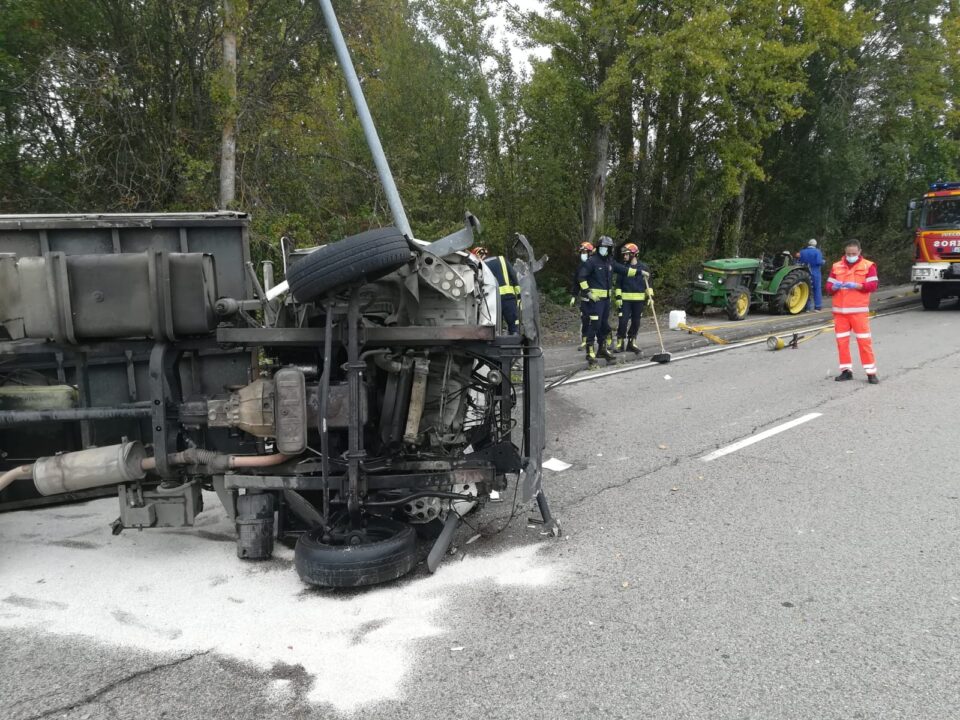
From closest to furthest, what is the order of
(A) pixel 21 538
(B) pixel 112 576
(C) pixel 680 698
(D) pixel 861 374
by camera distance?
(C) pixel 680 698
(B) pixel 112 576
(A) pixel 21 538
(D) pixel 861 374

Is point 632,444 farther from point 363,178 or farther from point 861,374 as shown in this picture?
point 363,178

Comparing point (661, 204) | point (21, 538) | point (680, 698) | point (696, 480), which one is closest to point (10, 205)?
point (21, 538)

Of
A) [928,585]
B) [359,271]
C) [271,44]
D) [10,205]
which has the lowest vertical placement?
[928,585]

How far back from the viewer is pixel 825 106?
21375 millimetres

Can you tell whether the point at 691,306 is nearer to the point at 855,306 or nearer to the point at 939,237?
the point at 939,237

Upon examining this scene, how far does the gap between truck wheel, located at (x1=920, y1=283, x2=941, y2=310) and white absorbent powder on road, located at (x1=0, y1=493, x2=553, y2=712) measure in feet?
58.8

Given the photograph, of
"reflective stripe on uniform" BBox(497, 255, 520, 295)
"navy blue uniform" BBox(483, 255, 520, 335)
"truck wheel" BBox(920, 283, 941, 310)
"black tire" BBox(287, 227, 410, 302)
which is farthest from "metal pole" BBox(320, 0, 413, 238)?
"truck wheel" BBox(920, 283, 941, 310)

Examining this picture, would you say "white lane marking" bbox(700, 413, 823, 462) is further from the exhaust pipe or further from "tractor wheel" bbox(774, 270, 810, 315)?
"tractor wheel" bbox(774, 270, 810, 315)

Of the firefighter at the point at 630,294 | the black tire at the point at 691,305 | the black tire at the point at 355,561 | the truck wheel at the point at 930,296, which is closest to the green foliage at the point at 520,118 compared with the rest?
the black tire at the point at 691,305

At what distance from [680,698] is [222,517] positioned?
3405 mm

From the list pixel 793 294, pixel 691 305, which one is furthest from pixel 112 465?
pixel 793 294

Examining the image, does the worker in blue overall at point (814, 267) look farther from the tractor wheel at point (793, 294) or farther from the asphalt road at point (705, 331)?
the asphalt road at point (705, 331)

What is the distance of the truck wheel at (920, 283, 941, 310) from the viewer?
18.3 m

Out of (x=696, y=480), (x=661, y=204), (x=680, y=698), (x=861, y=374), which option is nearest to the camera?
(x=680, y=698)
